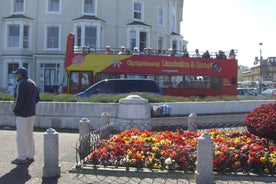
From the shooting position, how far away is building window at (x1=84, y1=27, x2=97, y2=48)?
37.1 metres

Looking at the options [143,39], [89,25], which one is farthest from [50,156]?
[143,39]

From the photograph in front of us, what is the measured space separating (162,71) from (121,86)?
618 centimetres

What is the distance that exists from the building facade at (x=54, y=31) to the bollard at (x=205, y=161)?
29.2 metres

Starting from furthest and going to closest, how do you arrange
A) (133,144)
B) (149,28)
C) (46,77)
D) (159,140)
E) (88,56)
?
1. (149,28)
2. (46,77)
3. (88,56)
4. (159,140)
5. (133,144)

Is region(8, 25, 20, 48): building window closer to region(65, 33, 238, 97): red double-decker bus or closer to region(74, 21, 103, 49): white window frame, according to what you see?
region(74, 21, 103, 49): white window frame

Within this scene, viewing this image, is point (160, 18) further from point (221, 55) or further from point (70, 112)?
point (70, 112)

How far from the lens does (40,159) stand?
348 inches

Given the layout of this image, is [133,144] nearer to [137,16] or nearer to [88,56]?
[88,56]

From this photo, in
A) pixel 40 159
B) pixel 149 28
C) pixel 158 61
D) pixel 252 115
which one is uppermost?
pixel 149 28

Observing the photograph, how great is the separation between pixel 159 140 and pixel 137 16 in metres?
32.7

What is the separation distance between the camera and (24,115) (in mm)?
8500

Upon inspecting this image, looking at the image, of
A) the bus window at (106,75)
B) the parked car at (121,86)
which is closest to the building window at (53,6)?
the bus window at (106,75)

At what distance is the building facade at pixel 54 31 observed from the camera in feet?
121

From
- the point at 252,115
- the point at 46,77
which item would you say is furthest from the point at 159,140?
the point at 46,77
